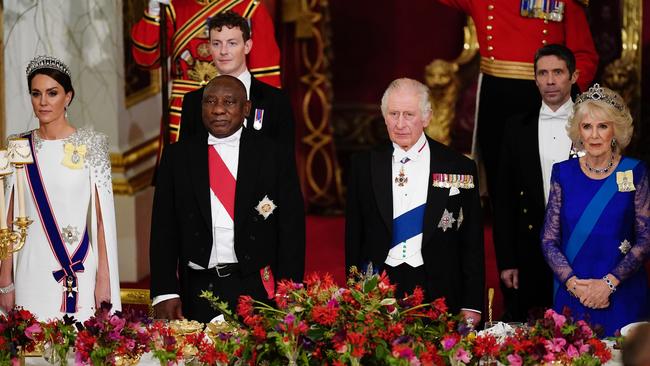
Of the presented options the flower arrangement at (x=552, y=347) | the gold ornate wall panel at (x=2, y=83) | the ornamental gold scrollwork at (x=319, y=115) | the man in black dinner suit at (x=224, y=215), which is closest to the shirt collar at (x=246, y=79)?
the man in black dinner suit at (x=224, y=215)

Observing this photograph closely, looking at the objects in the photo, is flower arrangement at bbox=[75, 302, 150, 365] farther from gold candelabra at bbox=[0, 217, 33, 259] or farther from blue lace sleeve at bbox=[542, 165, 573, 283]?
blue lace sleeve at bbox=[542, 165, 573, 283]

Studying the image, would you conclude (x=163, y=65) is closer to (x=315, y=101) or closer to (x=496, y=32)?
(x=496, y=32)

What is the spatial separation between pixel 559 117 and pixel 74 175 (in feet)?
6.17

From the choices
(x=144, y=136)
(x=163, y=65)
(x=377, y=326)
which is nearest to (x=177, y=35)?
(x=163, y=65)

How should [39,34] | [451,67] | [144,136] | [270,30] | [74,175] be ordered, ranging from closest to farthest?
[74,175]
[270,30]
[39,34]
[144,136]
[451,67]

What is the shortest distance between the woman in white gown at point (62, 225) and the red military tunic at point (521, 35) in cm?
194

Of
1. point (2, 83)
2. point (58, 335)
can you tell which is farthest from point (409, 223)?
point (2, 83)

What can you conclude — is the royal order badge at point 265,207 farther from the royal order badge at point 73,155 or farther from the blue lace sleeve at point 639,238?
the blue lace sleeve at point 639,238

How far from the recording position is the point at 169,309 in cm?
436

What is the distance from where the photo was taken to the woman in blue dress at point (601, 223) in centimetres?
458

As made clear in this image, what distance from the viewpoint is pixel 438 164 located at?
14.5 feet

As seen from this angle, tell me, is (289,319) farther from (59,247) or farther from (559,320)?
(59,247)

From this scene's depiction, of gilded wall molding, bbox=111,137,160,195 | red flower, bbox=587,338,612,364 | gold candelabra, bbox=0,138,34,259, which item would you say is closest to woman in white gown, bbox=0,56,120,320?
gold candelabra, bbox=0,138,34,259

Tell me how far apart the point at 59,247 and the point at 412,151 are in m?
1.21
